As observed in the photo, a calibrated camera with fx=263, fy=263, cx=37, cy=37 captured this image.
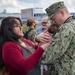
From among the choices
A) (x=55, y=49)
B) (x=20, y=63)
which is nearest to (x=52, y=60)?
(x=55, y=49)

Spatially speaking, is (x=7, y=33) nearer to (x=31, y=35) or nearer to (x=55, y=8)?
(x=55, y=8)

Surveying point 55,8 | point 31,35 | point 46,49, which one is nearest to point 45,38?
point 46,49

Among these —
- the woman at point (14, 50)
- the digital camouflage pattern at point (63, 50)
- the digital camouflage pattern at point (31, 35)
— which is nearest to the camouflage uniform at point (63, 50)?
the digital camouflage pattern at point (63, 50)

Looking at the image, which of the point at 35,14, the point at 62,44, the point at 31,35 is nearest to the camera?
the point at 62,44

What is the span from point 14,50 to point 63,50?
20.7 inches

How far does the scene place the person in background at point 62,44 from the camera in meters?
2.62

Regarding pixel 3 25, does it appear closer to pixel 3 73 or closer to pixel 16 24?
pixel 16 24

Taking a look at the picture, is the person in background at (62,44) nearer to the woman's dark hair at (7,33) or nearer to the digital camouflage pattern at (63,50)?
the digital camouflage pattern at (63,50)

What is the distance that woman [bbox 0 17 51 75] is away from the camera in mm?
2740

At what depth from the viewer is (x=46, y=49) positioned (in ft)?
8.79

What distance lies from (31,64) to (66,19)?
0.59 m

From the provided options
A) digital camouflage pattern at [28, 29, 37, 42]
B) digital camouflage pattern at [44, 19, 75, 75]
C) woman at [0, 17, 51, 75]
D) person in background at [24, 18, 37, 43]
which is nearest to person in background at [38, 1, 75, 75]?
digital camouflage pattern at [44, 19, 75, 75]

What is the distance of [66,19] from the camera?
2.72 m

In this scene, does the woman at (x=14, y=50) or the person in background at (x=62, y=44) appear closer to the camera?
the person in background at (x=62, y=44)
